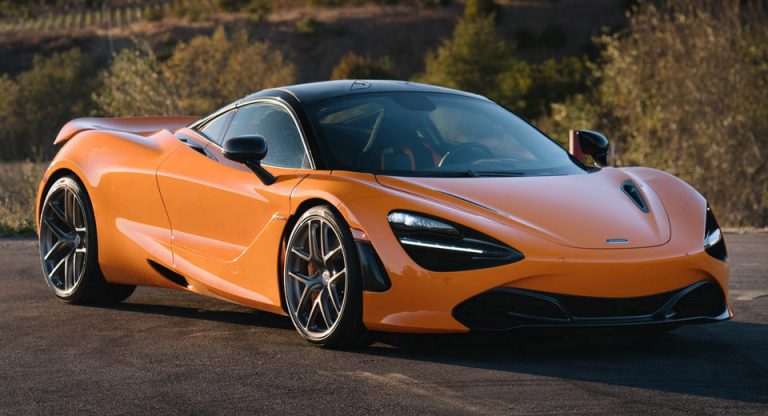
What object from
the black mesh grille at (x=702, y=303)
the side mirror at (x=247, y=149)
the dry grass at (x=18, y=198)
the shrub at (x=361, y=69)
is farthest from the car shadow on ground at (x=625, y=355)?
the shrub at (x=361, y=69)

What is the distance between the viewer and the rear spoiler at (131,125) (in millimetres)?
8914

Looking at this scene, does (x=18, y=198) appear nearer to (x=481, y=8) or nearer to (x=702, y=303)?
(x=702, y=303)

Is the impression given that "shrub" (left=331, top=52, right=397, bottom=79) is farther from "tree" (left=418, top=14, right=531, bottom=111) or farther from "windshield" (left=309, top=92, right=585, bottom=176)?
"windshield" (left=309, top=92, right=585, bottom=176)

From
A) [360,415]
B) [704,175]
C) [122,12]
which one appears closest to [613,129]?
[704,175]

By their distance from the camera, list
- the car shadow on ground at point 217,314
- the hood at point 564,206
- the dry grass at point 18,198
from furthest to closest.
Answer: the dry grass at point 18,198, the car shadow on ground at point 217,314, the hood at point 564,206

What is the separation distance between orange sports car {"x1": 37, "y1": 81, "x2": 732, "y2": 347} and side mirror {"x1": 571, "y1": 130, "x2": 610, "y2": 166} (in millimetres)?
13

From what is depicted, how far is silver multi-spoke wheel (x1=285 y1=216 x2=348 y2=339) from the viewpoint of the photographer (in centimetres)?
651

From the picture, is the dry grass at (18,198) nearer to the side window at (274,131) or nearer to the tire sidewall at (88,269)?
the tire sidewall at (88,269)

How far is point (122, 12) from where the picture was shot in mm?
97562

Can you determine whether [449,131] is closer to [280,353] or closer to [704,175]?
[280,353]

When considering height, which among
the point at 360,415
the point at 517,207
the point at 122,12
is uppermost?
the point at 517,207

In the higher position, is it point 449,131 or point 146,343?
point 449,131

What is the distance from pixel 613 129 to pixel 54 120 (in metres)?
25.9

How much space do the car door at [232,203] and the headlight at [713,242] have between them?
6.77ft
